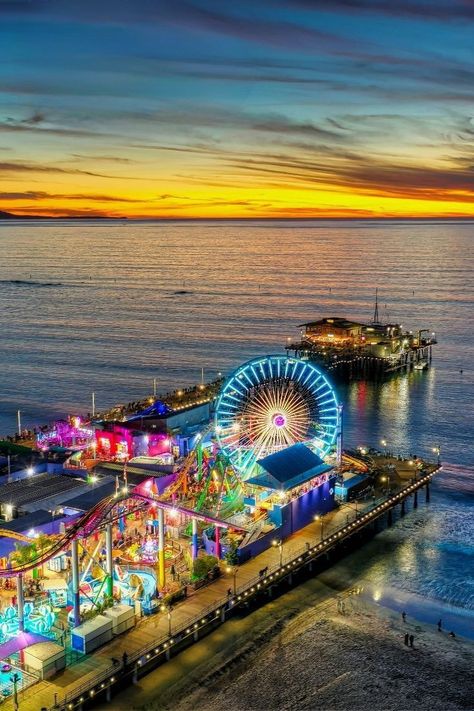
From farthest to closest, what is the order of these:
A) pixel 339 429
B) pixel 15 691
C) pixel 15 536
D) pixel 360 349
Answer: pixel 360 349, pixel 339 429, pixel 15 536, pixel 15 691

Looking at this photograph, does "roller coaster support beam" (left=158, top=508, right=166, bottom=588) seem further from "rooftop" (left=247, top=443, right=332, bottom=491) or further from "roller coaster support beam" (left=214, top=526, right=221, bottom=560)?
"rooftop" (left=247, top=443, right=332, bottom=491)

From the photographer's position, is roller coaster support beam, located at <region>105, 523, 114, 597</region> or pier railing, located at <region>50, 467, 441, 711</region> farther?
roller coaster support beam, located at <region>105, 523, 114, 597</region>

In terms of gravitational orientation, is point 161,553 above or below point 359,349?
below

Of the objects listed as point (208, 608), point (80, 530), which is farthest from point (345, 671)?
point (80, 530)

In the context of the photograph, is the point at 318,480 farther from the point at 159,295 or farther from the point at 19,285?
the point at 19,285

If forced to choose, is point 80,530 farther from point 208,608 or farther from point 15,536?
point 208,608

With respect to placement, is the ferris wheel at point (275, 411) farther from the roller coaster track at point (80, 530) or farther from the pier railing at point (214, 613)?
the roller coaster track at point (80, 530)

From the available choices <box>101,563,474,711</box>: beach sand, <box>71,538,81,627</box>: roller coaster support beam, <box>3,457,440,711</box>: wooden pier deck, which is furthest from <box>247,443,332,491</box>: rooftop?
<box>71,538,81,627</box>: roller coaster support beam
